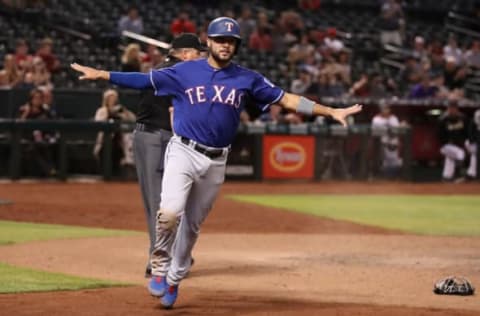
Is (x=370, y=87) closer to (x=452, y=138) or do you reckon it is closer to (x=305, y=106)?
(x=452, y=138)

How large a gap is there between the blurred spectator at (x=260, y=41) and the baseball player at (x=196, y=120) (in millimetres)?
19112

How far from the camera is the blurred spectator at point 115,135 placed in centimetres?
2150

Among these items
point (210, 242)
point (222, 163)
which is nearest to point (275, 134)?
point (210, 242)

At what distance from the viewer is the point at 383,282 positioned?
965 cm

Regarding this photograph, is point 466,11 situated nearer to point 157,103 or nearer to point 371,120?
point 371,120

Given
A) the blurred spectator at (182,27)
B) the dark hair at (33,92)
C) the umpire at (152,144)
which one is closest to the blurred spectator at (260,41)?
the blurred spectator at (182,27)

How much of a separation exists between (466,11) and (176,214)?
2850 centimetres

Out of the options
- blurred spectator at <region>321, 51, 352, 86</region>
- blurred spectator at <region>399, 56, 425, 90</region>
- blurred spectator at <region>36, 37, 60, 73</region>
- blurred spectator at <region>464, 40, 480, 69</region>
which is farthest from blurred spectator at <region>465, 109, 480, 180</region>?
blurred spectator at <region>36, 37, 60, 73</region>

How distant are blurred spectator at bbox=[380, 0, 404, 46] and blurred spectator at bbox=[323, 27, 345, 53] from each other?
2590 mm

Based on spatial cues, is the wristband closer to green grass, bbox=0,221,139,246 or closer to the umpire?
the umpire

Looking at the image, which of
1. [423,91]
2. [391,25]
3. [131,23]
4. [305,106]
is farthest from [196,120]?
[391,25]

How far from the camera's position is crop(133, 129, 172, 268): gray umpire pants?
32.6 feet

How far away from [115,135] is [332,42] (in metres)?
9.10

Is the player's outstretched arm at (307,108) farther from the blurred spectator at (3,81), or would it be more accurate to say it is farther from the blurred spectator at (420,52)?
the blurred spectator at (420,52)
